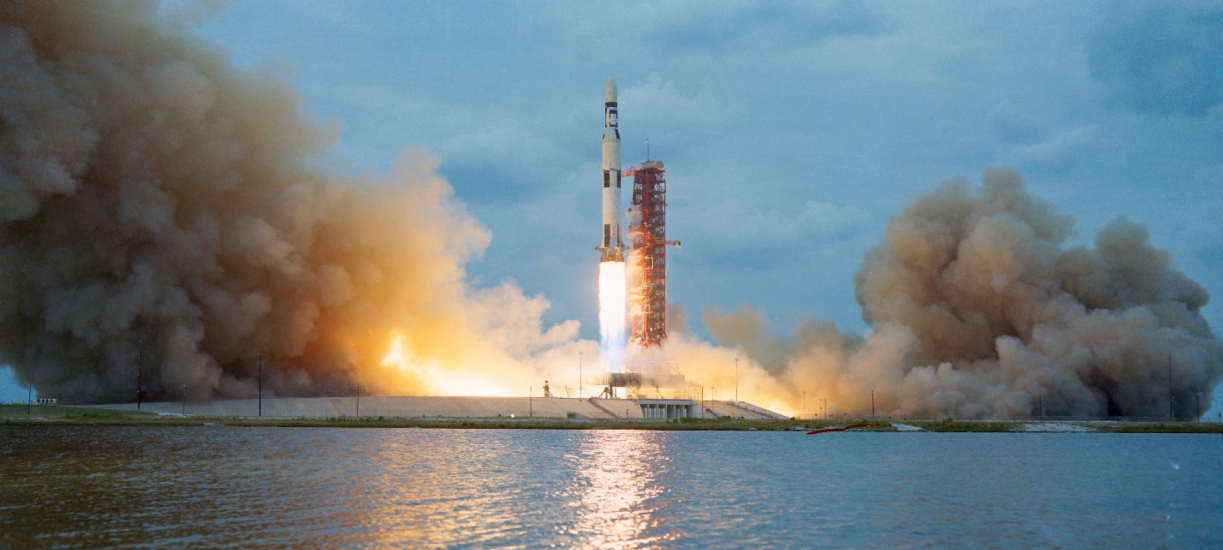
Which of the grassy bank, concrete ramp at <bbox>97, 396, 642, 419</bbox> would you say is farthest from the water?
concrete ramp at <bbox>97, 396, 642, 419</bbox>

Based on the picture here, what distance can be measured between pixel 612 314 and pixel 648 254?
8.85m

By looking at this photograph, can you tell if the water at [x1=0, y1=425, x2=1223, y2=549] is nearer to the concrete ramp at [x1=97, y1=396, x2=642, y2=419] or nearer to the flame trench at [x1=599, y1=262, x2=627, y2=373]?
the concrete ramp at [x1=97, y1=396, x2=642, y2=419]

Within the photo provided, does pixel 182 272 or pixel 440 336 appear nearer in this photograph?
pixel 182 272

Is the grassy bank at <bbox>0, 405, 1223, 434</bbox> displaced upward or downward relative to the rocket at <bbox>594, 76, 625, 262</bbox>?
downward

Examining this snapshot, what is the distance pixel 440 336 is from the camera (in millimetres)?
115562

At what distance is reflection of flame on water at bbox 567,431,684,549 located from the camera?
36.3m

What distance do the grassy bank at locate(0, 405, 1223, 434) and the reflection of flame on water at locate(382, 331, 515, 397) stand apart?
28.9 ft

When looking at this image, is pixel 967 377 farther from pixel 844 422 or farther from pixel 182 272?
pixel 182 272

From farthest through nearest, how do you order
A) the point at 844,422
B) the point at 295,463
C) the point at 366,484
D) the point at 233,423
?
the point at 844,422 → the point at 233,423 → the point at 295,463 → the point at 366,484

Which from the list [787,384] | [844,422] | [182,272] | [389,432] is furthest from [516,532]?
[787,384]

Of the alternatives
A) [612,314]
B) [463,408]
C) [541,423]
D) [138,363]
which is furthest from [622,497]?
[612,314]

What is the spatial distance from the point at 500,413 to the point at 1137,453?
196 feet

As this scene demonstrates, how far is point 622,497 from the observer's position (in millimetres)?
47531

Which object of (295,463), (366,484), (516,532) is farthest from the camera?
(295,463)
